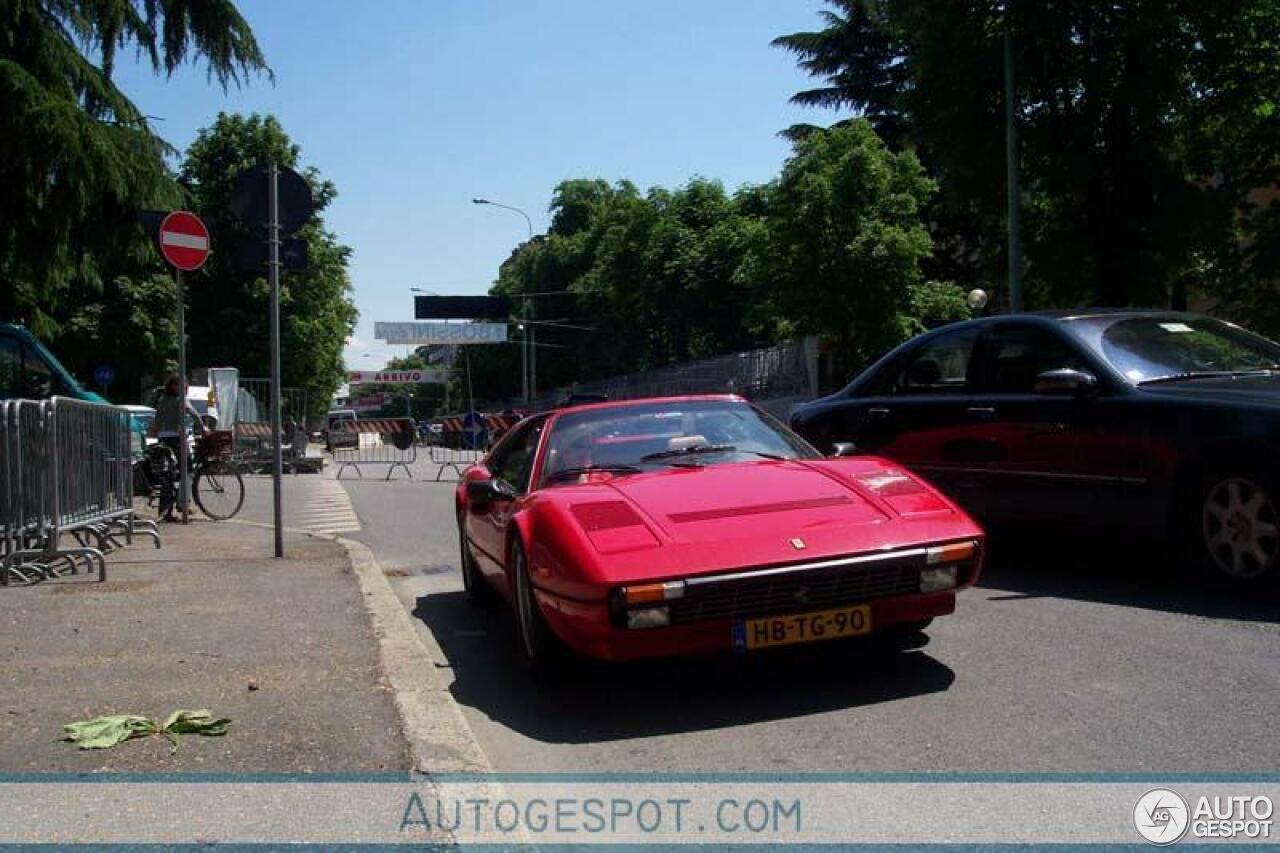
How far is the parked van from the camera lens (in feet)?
47.0

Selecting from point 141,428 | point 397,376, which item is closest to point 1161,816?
point 141,428

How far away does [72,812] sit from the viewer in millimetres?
3438

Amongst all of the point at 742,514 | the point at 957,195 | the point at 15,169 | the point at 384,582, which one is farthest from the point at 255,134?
the point at 742,514

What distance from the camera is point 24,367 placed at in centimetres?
1453

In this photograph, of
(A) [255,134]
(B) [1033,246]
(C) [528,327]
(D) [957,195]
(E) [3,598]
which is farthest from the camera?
(C) [528,327]

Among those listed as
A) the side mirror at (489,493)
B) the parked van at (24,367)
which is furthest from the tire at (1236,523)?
the parked van at (24,367)

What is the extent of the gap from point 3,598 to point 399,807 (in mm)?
4744

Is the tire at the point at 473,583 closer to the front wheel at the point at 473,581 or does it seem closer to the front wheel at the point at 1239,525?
the front wheel at the point at 473,581

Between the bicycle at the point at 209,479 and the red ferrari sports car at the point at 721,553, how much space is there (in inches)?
313

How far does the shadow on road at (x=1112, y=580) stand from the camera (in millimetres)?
6137

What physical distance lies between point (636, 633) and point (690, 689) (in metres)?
0.69

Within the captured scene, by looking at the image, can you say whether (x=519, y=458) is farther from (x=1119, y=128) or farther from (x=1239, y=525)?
(x=1119, y=128)

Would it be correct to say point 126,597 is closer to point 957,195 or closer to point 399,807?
point 399,807

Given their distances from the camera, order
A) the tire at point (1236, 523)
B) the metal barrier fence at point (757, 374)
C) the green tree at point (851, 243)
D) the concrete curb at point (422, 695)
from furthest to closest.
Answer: the metal barrier fence at point (757, 374) → the green tree at point (851, 243) → the tire at point (1236, 523) → the concrete curb at point (422, 695)
